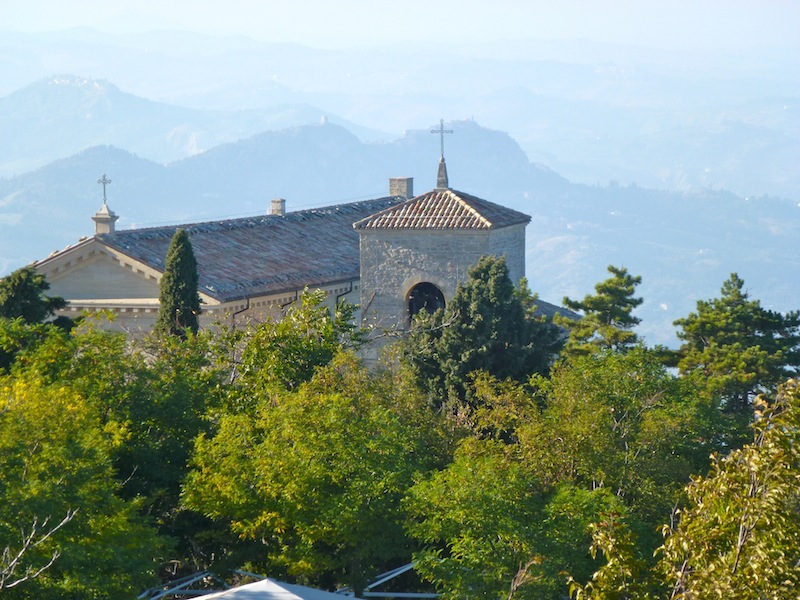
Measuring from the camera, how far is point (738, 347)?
109 feet

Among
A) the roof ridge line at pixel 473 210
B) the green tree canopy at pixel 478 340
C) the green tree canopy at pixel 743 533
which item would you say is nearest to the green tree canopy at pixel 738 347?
the green tree canopy at pixel 478 340

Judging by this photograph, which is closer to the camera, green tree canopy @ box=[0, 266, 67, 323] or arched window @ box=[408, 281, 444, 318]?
green tree canopy @ box=[0, 266, 67, 323]

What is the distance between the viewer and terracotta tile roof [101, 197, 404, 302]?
122ft

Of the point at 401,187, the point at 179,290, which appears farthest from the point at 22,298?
the point at 401,187

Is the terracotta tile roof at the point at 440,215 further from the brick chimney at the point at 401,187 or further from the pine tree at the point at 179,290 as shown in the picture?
the brick chimney at the point at 401,187

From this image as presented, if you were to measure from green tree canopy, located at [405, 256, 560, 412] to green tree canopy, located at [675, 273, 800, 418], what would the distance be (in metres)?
3.57

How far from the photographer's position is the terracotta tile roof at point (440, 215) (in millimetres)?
35469

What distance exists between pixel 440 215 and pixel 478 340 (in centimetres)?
686

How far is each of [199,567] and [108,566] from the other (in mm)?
7105

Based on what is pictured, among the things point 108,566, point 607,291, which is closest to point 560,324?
point 607,291

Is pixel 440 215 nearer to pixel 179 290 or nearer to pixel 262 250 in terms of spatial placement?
pixel 179 290

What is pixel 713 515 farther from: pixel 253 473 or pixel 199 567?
pixel 199 567

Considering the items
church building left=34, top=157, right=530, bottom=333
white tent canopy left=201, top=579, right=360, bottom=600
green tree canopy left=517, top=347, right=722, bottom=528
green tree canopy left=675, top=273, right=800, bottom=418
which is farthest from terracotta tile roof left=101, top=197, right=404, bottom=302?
white tent canopy left=201, top=579, right=360, bottom=600

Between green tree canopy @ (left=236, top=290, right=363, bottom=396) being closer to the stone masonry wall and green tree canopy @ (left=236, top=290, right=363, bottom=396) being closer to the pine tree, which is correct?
the pine tree
